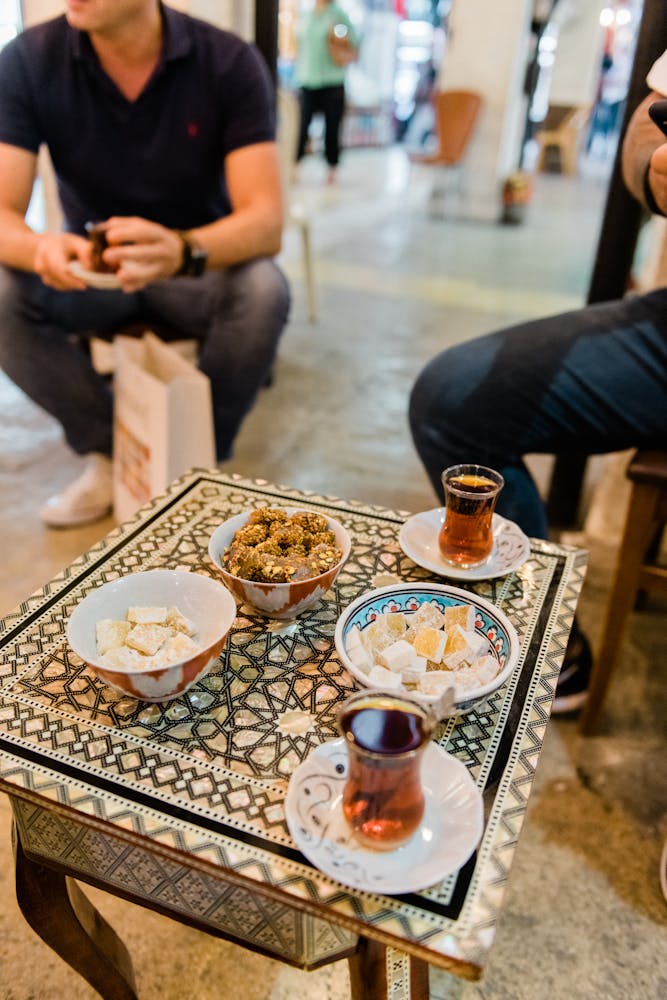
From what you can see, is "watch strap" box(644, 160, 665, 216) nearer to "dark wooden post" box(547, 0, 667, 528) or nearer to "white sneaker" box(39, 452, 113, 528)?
"dark wooden post" box(547, 0, 667, 528)

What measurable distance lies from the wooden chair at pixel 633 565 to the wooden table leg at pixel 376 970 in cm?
71

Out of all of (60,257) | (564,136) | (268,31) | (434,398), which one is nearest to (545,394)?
(434,398)

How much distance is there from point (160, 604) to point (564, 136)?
810 cm

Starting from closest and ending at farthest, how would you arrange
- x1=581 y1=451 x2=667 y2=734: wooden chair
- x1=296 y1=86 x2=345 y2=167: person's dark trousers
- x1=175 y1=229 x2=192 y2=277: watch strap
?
x1=581 y1=451 x2=667 y2=734: wooden chair, x1=175 y1=229 x2=192 y2=277: watch strap, x1=296 y1=86 x2=345 y2=167: person's dark trousers

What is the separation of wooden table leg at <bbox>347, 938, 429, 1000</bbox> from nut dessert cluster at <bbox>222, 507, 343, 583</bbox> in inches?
13.5

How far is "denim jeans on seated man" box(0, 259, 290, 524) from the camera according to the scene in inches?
69.1

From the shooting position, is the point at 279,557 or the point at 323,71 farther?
the point at 323,71

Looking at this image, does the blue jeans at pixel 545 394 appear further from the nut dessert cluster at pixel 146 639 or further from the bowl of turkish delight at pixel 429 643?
the nut dessert cluster at pixel 146 639

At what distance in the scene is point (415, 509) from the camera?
2006 mm

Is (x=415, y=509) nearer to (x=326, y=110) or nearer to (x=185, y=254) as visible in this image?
(x=185, y=254)

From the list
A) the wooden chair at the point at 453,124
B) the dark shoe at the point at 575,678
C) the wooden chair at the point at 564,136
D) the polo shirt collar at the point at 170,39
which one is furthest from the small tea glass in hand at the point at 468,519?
the wooden chair at the point at 564,136

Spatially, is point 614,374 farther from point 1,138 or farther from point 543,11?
point 543,11

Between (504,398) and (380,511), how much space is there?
318 mm

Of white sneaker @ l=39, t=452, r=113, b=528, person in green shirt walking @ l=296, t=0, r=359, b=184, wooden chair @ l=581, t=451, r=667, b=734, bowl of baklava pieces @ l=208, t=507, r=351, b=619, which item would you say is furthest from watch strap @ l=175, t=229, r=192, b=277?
person in green shirt walking @ l=296, t=0, r=359, b=184
